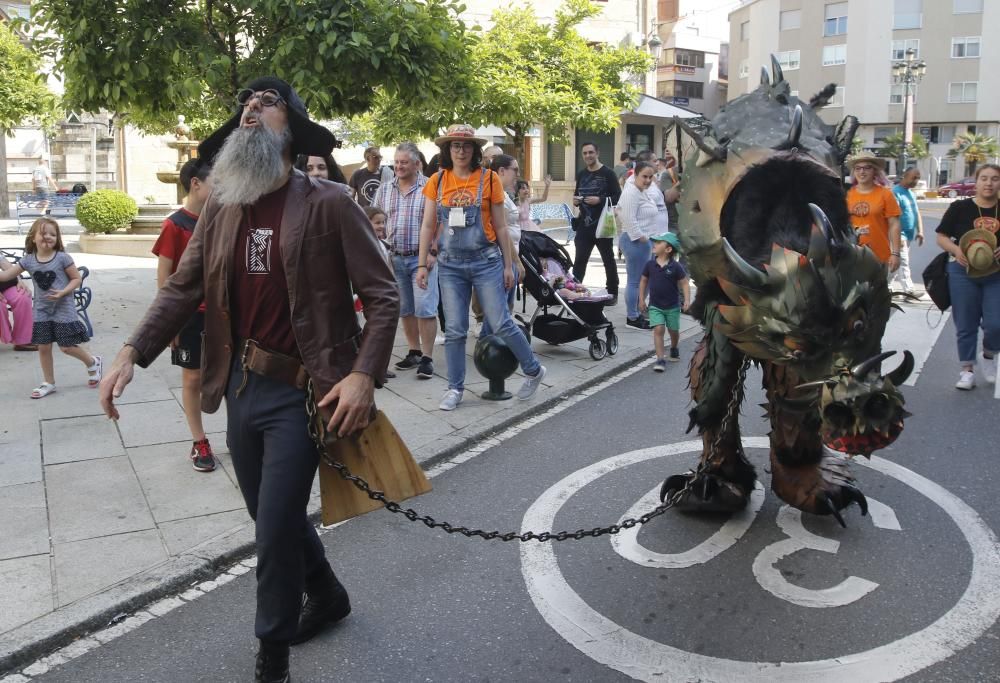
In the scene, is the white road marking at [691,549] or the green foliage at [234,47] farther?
the green foliage at [234,47]

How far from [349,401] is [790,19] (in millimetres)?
65435

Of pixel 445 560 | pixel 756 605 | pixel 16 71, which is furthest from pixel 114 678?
pixel 16 71

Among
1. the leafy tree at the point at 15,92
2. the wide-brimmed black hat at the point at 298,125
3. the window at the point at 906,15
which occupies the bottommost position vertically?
the wide-brimmed black hat at the point at 298,125

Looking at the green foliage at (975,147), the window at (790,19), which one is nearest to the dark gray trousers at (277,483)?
the green foliage at (975,147)

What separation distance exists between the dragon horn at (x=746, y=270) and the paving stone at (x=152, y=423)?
13.0 feet

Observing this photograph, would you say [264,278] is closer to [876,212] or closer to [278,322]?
[278,322]

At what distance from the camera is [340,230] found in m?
3.03

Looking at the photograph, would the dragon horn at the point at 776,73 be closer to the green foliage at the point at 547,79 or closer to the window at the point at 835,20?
the green foliage at the point at 547,79

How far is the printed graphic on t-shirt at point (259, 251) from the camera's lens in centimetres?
301

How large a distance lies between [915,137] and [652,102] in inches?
1338

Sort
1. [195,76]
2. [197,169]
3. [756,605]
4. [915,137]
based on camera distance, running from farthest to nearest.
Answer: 1. [915,137]
2. [195,76]
3. [197,169]
4. [756,605]

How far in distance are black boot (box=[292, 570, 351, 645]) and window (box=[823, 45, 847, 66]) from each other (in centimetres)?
6343

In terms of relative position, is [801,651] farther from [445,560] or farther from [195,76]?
[195,76]

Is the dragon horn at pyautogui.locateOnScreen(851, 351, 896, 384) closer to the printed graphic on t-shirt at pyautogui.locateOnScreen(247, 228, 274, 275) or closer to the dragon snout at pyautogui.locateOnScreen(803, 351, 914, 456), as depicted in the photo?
the dragon snout at pyautogui.locateOnScreen(803, 351, 914, 456)
